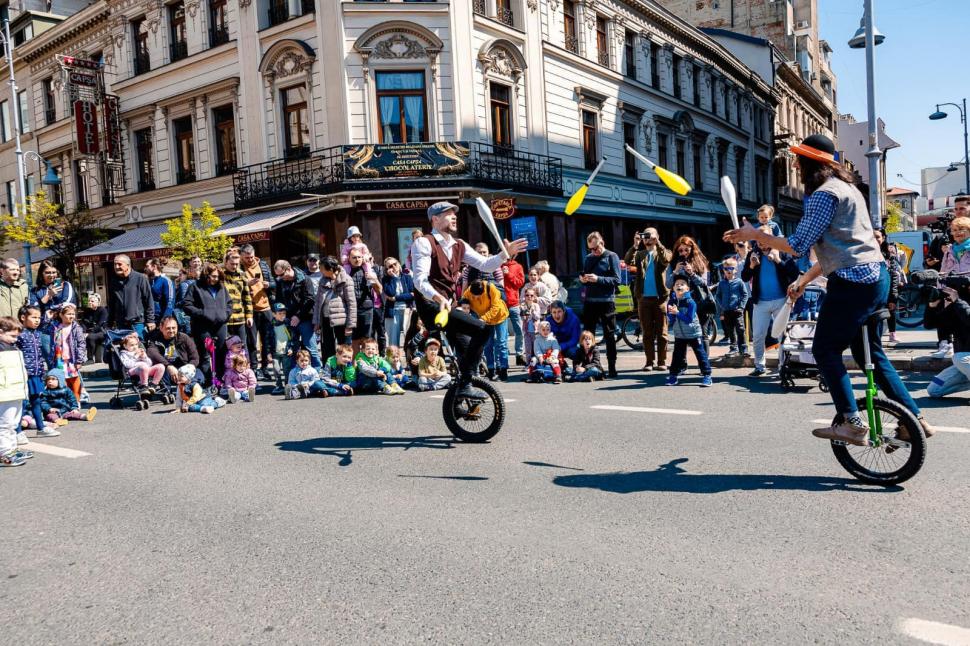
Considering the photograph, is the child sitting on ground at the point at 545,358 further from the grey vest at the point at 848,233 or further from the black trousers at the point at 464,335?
the grey vest at the point at 848,233

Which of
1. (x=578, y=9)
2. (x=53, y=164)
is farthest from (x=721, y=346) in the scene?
(x=53, y=164)

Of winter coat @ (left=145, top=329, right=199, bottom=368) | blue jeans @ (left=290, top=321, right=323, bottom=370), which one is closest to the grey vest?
blue jeans @ (left=290, top=321, right=323, bottom=370)

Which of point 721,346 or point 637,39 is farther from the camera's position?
point 637,39

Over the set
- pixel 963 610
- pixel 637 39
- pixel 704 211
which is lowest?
pixel 963 610

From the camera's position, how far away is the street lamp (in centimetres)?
1370

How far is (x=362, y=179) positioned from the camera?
20000 millimetres

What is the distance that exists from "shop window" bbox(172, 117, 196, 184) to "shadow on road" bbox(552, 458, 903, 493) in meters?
22.5

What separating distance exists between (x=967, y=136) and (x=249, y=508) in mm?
46602

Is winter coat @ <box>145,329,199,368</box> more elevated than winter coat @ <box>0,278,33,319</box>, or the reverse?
winter coat @ <box>0,278,33,319</box>

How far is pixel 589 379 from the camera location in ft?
33.1

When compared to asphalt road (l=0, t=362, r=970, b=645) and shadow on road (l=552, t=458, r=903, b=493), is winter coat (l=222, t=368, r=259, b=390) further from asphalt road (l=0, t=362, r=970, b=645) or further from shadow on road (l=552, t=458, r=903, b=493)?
shadow on road (l=552, t=458, r=903, b=493)

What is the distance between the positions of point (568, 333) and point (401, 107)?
39.5ft

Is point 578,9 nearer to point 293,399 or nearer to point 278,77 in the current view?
point 278,77

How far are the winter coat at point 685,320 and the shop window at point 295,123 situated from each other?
14.3 meters
